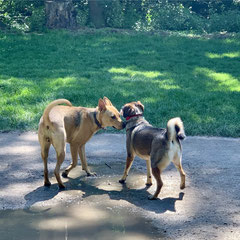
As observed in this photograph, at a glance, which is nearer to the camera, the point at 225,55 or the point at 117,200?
the point at 117,200

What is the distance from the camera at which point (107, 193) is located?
222 inches

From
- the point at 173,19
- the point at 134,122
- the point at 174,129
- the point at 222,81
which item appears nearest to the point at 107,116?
the point at 134,122

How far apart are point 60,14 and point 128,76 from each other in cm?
643

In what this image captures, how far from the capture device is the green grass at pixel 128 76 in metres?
8.96

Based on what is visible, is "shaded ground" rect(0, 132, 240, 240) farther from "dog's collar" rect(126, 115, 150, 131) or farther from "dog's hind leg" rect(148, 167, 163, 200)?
"dog's collar" rect(126, 115, 150, 131)

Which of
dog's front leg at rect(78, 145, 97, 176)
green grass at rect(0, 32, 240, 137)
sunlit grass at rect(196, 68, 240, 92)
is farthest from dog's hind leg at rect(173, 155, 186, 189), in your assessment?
sunlit grass at rect(196, 68, 240, 92)

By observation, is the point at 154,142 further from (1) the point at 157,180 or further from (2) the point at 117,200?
(2) the point at 117,200

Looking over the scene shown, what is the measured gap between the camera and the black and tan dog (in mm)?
5266

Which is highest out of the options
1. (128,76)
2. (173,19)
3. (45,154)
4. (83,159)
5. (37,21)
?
(173,19)

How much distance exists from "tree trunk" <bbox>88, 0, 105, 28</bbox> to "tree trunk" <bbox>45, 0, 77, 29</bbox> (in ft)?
4.30

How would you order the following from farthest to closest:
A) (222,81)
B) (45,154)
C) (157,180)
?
(222,81), (45,154), (157,180)

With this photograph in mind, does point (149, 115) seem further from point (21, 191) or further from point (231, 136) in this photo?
point (21, 191)

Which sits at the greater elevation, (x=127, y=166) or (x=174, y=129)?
(x=174, y=129)

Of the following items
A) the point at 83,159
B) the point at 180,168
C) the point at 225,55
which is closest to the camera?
the point at 180,168
